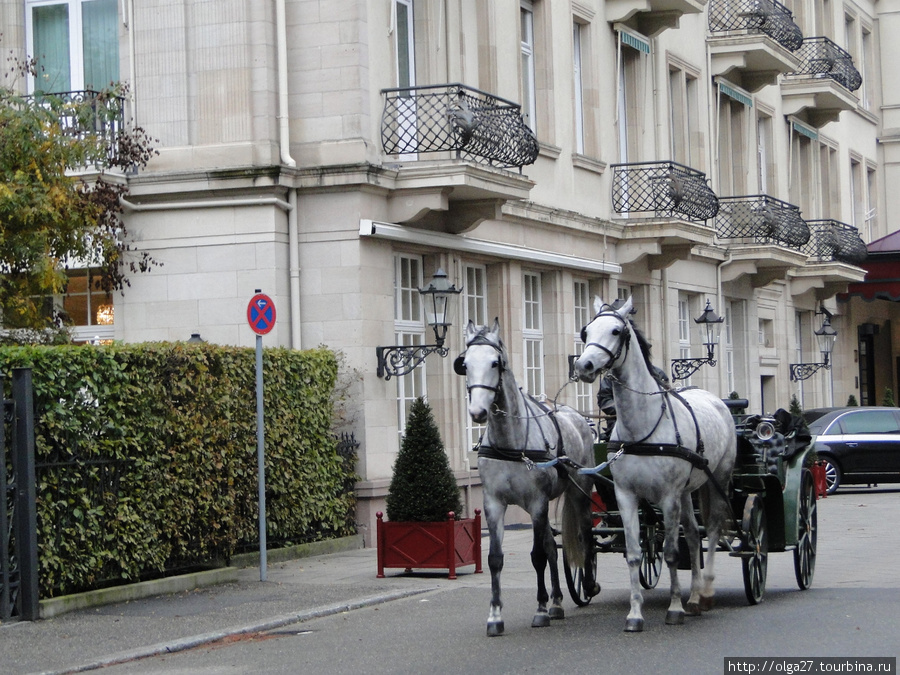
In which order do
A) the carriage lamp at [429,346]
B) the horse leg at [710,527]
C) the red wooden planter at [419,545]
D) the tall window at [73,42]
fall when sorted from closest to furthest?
the horse leg at [710,527] < the red wooden planter at [419,545] < the carriage lamp at [429,346] < the tall window at [73,42]

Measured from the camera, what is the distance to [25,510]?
12141 mm

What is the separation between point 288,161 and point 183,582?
18.9 ft

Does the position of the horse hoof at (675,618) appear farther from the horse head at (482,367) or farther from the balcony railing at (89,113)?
the balcony railing at (89,113)

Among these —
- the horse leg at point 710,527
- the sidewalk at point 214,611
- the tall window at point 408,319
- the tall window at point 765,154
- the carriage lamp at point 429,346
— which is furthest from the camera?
the tall window at point 765,154

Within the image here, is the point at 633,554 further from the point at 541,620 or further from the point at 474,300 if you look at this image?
the point at 474,300

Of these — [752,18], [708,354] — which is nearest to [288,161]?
[708,354]

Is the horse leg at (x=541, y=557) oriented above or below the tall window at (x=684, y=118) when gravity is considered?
below

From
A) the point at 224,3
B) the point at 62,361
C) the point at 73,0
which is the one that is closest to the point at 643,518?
the point at 62,361

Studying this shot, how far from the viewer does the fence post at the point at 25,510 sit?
39.8 feet

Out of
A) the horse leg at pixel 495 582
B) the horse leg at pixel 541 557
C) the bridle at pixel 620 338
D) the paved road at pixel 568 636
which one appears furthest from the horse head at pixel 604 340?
the paved road at pixel 568 636

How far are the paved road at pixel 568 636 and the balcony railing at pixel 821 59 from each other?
22037 mm

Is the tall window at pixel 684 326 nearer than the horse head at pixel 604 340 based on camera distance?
No

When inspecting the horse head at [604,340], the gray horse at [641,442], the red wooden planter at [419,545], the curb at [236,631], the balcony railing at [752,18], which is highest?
the balcony railing at [752,18]

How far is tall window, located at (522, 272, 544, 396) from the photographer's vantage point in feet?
75.3
